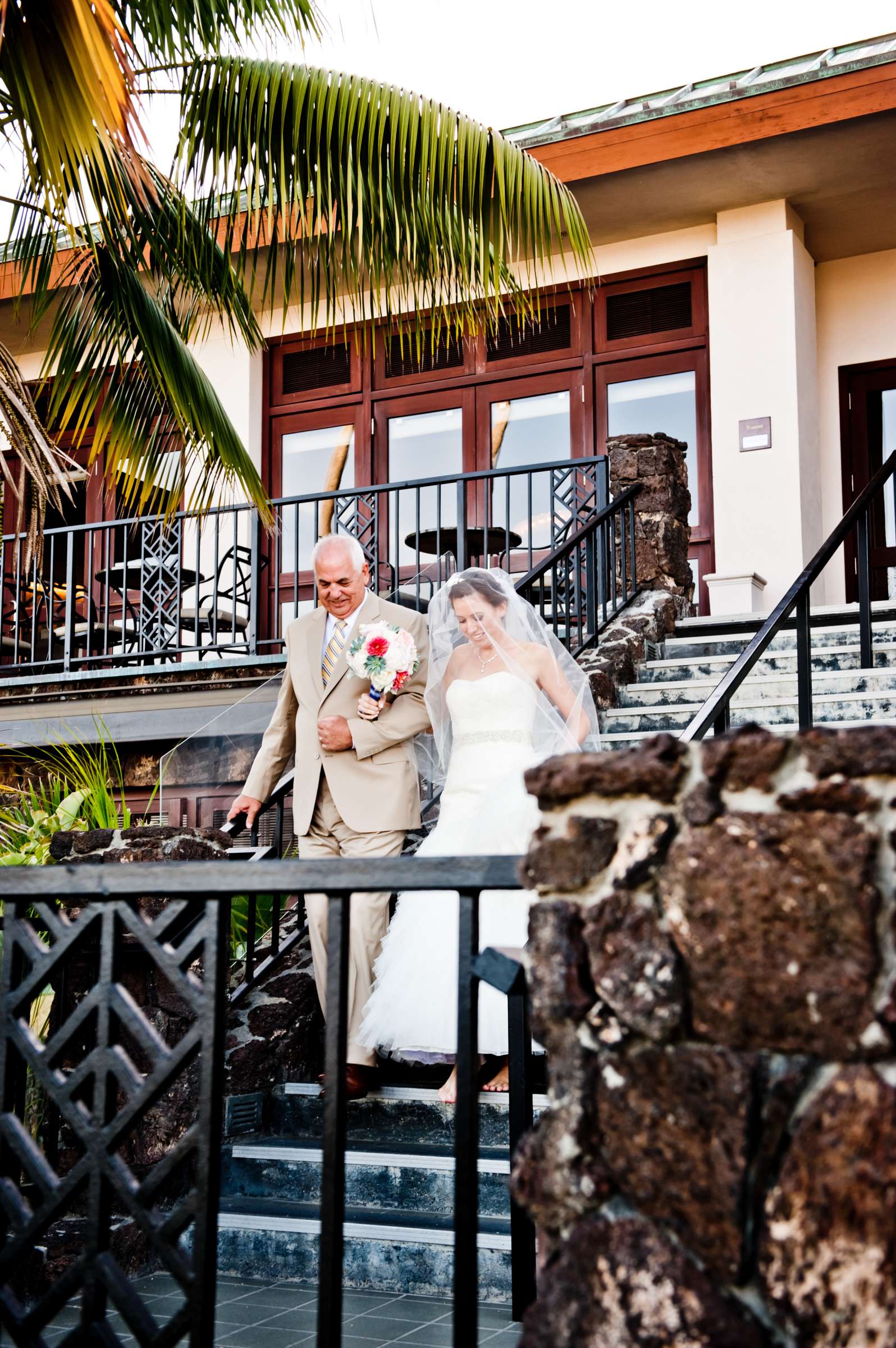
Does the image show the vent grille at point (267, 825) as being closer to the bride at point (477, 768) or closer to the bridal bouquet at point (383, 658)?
the bride at point (477, 768)

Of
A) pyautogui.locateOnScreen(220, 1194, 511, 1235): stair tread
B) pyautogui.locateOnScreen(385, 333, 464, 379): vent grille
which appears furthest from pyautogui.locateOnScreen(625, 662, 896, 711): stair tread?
pyautogui.locateOnScreen(385, 333, 464, 379): vent grille

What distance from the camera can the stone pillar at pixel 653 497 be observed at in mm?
8570

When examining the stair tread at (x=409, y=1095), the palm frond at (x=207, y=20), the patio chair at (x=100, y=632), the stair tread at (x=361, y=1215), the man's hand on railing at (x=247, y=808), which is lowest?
the stair tread at (x=361, y=1215)

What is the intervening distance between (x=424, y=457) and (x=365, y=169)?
638 cm

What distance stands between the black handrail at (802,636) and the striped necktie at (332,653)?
57.4 inches

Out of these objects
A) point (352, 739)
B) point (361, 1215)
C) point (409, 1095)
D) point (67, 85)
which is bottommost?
point (361, 1215)

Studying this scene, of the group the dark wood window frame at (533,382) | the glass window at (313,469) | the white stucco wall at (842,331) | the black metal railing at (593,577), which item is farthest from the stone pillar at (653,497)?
the glass window at (313,469)

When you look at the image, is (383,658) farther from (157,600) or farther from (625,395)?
(625,395)

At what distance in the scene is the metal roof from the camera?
360 inches

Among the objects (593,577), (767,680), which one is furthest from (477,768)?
(593,577)

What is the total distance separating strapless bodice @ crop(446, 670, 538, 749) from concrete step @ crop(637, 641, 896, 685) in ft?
6.53

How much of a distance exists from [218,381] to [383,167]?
695 cm

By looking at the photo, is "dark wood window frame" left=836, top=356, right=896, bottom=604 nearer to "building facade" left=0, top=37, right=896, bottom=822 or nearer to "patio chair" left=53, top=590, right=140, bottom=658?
"building facade" left=0, top=37, right=896, bottom=822

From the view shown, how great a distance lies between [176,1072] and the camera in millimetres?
2090
